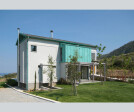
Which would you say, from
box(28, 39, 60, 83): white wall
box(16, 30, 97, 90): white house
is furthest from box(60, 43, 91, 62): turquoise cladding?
box(28, 39, 60, 83): white wall

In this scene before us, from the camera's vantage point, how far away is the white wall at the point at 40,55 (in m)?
14.9

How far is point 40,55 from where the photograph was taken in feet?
51.7

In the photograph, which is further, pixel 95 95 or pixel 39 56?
pixel 39 56

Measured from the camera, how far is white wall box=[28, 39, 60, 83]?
14938mm

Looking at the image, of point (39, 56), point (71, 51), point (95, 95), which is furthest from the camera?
point (71, 51)

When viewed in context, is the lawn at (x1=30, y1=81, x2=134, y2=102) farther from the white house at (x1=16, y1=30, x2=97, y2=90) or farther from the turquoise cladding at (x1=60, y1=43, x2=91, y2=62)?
the turquoise cladding at (x1=60, y1=43, x2=91, y2=62)

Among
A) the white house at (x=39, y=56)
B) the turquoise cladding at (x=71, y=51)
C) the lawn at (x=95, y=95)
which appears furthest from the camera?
the turquoise cladding at (x=71, y=51)

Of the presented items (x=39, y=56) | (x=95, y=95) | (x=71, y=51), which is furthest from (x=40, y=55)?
(x=95, y=95)

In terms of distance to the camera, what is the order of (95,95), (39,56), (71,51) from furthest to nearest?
(71,51), (39,56), (95,95)

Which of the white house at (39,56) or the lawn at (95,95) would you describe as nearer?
the lawn at (95,95)

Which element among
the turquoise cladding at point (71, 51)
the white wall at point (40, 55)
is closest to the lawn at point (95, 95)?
the white wall at point (40, 55)

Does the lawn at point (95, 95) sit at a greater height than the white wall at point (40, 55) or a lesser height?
lesser

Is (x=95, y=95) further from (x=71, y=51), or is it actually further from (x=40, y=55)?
(x=40, y=55)

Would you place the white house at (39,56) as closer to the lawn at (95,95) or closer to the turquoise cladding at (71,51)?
the turquoise cladding at (71,51)
